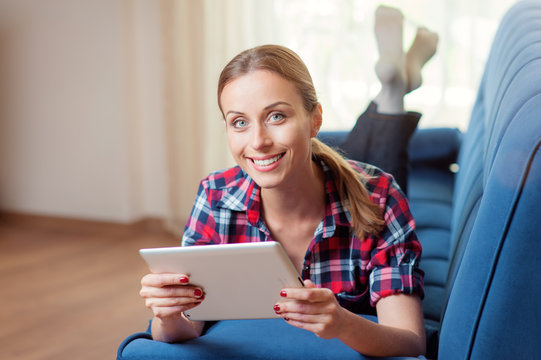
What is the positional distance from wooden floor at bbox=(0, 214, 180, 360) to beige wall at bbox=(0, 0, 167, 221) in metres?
0.15

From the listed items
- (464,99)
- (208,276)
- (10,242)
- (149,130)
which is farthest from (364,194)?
(10,242)

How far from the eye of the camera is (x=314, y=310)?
31.9 inches

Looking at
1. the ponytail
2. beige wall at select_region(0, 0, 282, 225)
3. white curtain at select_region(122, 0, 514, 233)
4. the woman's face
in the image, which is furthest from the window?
the woman's face

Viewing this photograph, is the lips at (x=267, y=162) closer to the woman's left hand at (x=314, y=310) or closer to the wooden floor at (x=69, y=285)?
the woman's left hand at (x=314, y=310)

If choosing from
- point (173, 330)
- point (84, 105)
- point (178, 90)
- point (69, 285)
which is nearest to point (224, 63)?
point (178, 90)

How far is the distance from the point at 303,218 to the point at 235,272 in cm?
34

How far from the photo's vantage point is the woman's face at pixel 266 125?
981 millimetres

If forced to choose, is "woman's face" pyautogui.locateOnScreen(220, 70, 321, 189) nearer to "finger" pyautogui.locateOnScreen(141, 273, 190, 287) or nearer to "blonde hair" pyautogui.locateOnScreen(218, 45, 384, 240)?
"blonde hair" pyautogui.locateOnScreen(218, 45, 384, 240)

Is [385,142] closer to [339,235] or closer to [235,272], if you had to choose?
[339,235]

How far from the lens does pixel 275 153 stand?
3.28ft

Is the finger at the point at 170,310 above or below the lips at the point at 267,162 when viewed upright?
below

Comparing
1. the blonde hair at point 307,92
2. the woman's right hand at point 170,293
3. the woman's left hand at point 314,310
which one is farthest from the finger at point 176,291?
the blonde hair at point 307,92

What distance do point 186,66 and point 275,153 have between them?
2.24 metres

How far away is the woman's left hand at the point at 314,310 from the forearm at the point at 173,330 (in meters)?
0.20
